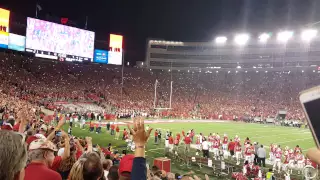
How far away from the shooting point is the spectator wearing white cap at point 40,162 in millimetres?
2547

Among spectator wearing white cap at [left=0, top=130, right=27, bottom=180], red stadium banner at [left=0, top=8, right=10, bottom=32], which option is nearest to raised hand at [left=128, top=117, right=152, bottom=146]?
spectator wearing white cap at [left=0, top=130, right=27, bottom=180]

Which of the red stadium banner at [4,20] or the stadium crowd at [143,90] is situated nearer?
the red stadium banner at [4,20]

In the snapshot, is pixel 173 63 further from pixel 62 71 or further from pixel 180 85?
pixel 62 71

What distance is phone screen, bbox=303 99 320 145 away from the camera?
1.18 metres

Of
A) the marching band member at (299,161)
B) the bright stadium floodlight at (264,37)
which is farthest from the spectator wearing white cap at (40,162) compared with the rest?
the bright stadium floodlight at (264,37)

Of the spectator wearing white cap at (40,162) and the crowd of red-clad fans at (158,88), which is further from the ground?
the crowd of red-clad fans at (158,88)

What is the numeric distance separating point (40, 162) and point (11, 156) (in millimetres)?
1345

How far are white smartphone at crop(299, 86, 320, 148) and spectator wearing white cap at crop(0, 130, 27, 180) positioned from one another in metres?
1.42

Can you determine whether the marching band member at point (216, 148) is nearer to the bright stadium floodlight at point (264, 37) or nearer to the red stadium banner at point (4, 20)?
the red stadium banner at point (4, 20)

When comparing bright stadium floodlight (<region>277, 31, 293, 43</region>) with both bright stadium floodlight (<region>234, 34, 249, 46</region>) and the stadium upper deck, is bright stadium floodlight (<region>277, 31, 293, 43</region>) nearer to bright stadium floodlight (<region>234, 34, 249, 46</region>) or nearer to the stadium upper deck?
the stadium upper deck

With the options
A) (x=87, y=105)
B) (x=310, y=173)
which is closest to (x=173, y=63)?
(x=87, y=105)

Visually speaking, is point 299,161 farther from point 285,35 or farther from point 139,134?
point 285,35

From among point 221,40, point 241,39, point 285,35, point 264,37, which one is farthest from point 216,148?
point 221,40

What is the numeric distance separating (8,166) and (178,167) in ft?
44.2
